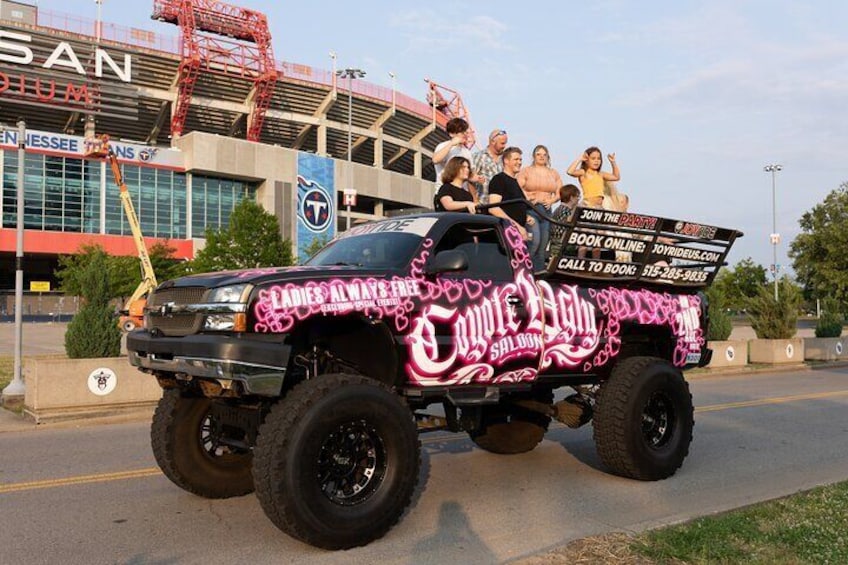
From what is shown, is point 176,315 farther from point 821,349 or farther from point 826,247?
point 826,247

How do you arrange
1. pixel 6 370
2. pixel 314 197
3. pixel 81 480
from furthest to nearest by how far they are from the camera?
1. pixel 314 197
2. pixel 6 370
3. pixel 81 480

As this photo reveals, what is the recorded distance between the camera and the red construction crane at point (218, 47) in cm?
5678

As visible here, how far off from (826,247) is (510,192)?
1752 inches

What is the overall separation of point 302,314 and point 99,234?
191 ft

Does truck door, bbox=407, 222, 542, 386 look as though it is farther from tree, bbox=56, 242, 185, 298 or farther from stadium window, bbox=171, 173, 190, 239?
stadium window, bbox=171, 173, 190, 239

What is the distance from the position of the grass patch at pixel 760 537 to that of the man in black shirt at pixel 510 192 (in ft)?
9.43

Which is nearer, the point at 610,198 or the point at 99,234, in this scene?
the point at 610,198

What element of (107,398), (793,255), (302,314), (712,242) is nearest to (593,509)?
(302,314)

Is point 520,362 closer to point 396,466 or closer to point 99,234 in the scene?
point 396,466

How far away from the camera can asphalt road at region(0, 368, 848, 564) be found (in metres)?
4.87

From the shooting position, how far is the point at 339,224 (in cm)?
7000

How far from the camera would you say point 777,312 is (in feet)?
Result: 70.5

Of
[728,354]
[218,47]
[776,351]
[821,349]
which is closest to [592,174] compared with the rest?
[728,354]

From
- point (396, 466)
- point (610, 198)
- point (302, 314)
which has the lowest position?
point (396, 466)
